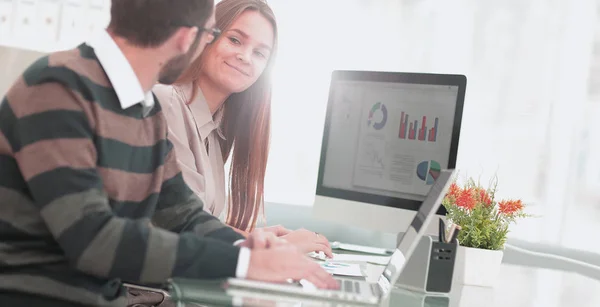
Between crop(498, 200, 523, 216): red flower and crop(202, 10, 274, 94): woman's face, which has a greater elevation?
crop(202, 10, 274, 94): woman's face

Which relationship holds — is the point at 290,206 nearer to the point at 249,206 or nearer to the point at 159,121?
the point at 249,206

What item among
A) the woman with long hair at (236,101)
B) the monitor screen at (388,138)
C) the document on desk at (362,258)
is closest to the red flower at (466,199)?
the monitor screen at (388,138)

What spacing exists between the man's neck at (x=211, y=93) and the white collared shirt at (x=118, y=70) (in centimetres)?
110

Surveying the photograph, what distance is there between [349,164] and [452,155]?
0.35 meters

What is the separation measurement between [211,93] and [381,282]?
40.2 inches

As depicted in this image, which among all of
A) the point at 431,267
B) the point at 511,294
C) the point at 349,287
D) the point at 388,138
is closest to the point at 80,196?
the point at 349,287

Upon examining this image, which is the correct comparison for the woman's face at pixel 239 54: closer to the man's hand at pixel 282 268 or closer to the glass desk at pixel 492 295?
the glass desk at pixel 492 295

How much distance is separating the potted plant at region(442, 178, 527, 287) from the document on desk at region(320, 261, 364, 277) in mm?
264

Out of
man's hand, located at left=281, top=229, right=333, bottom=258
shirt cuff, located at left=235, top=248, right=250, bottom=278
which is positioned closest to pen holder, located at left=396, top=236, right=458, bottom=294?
man's hand, located at left=281, top=229, right=333, bottom=258

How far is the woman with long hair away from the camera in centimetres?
235

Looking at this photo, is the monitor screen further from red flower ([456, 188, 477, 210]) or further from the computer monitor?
red flower ([456, 188, 477, 210])

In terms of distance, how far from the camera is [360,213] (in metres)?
2.32

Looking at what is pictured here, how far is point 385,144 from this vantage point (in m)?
2.30

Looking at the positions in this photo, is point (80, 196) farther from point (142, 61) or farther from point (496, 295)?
point (496, 295)
